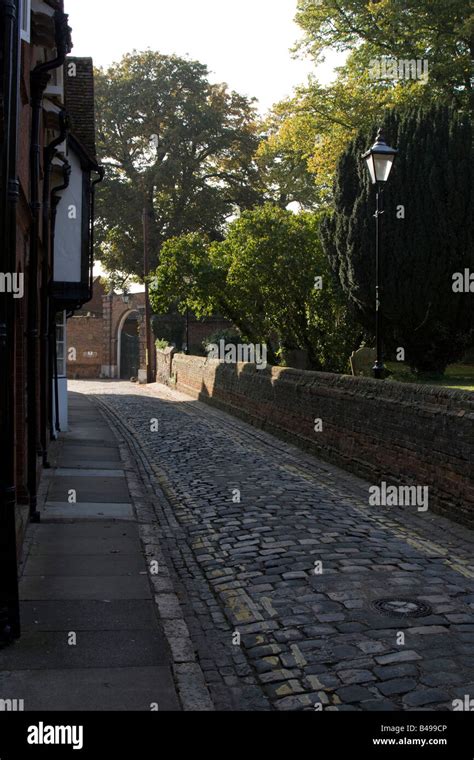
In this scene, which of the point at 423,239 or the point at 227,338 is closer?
the point at 423,239

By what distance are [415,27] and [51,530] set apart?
71.1 feet

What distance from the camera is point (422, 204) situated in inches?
748

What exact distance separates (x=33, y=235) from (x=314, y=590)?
6.01m

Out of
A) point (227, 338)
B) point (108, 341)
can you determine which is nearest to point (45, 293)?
point (227, 338)

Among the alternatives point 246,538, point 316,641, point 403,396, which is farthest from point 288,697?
point 403,396

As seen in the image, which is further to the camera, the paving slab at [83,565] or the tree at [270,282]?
the tree at [270,282]

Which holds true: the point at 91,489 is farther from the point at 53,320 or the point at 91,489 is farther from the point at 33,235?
the point at 53,320

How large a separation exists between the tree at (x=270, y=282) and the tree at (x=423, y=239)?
2708mm

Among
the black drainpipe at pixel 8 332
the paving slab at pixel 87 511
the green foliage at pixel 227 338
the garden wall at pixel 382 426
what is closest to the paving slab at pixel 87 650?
the black drainpipe at pixel 8 332

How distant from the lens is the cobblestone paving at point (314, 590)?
462 cm

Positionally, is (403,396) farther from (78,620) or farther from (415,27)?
(415,27)

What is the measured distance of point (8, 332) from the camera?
5113 mm

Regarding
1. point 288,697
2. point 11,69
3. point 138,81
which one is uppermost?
point 138,81

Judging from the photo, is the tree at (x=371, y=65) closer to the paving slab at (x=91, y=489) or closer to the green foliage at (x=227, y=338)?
the green foliage at (x=227, y=338)
